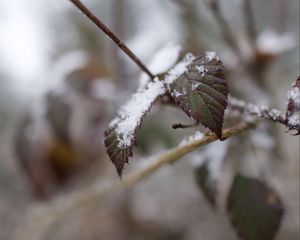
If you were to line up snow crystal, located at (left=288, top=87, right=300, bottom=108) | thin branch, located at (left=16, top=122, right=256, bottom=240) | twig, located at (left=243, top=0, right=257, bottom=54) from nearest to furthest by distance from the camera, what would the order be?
1. snow crystal, located at (left=288, top=87, right=300, bottom=108)
2. thin branch, located at (left=16, top=122, right=256, bottom=240)
3. twig, located at (left=243, top=0, right=257, bottom=54)

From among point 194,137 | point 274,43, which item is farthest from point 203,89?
point 274,43

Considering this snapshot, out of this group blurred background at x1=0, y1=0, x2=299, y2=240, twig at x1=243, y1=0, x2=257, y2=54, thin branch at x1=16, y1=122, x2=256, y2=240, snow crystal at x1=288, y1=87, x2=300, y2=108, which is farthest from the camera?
blurred background at x1=0, y1=0, x2=299, y2=240

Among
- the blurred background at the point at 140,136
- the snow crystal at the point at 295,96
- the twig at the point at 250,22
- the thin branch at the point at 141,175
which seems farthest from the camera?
the blurred background at the point at 140,136

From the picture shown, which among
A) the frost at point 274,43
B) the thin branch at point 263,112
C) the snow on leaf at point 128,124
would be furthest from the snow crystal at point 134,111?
the frost at point 274,43

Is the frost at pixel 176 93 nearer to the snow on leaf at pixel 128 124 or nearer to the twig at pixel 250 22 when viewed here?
the snow on leaf at pixel 128 124

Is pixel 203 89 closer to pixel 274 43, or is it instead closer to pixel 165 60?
pixel 165 60

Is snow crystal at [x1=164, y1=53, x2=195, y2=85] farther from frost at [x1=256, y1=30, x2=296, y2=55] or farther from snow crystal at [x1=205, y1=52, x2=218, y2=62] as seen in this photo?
frost at [x1=256, y1=30, x2=296, y2=55]

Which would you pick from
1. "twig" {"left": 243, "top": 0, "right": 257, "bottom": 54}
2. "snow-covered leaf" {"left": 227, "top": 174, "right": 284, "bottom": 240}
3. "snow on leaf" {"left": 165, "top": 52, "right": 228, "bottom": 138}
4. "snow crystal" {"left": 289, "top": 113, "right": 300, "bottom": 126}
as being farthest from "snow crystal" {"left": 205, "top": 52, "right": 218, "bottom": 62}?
"twig" {"left": 243, "top": 0, "right": 257, "bottom": 54}
